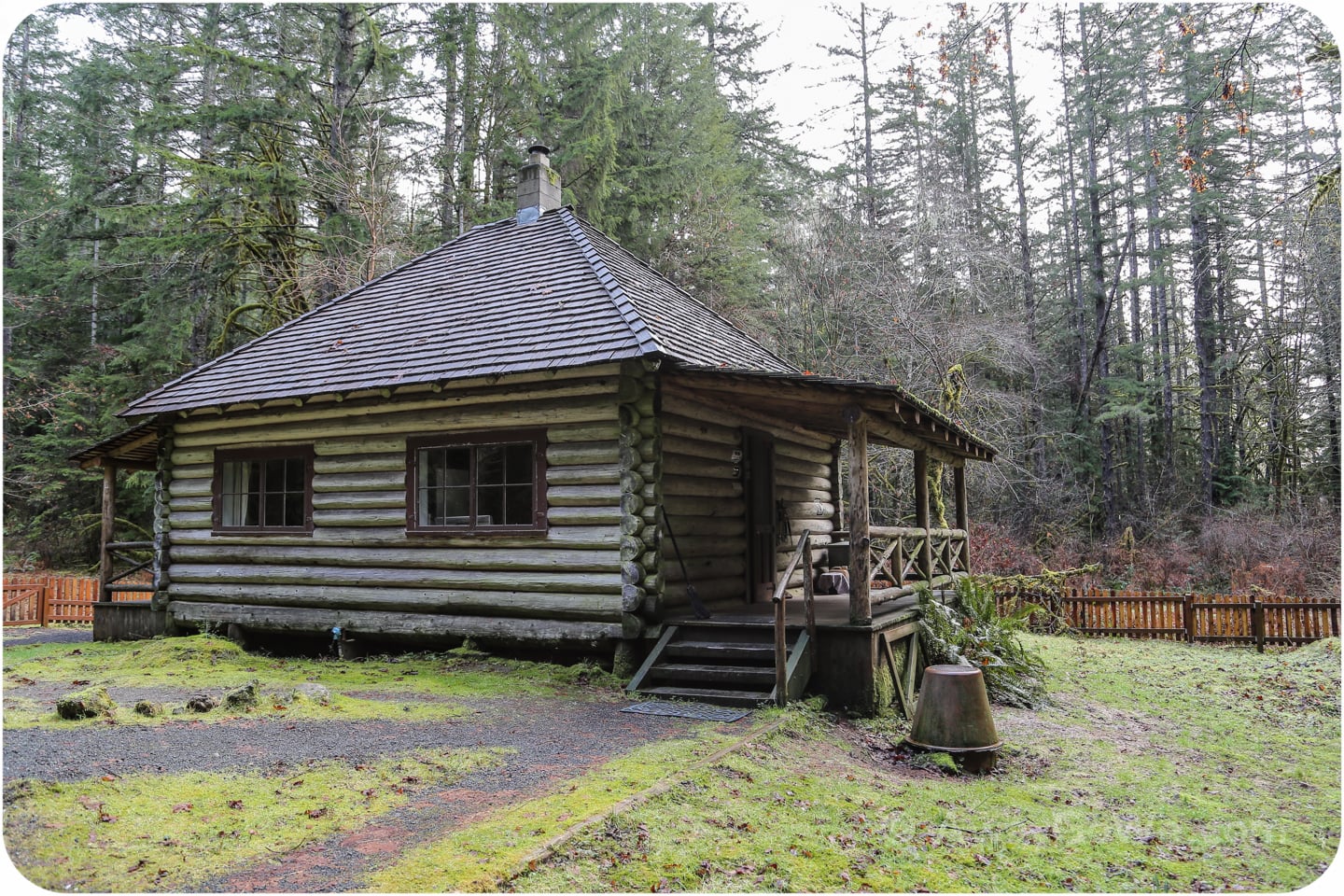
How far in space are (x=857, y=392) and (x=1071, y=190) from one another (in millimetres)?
24519

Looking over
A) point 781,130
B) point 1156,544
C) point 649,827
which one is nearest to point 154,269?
point 781,130

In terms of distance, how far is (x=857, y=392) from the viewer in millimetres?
7785

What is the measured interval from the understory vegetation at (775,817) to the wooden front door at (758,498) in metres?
3.37

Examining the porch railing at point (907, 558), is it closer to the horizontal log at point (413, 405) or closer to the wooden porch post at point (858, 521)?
the wooden porch post at point (858, 521)

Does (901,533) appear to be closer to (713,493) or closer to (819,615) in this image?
(819,615)

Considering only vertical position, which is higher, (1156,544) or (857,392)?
(857,392)

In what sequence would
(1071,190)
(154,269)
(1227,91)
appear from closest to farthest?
(1227,91), (154,269), (1071,190)

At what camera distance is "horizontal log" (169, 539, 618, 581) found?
29.8 ft

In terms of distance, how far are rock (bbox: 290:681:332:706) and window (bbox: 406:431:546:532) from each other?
2.50m

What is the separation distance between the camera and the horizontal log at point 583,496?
8.91 metres

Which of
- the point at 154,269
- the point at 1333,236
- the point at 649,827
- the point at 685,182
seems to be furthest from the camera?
the point at 154,269

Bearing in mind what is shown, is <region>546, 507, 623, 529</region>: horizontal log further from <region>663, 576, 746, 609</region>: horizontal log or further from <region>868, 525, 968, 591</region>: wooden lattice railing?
<region>868, 525, 968, 591</region>: wooden lattice railing

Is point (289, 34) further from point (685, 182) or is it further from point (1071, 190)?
point (1071, 190)

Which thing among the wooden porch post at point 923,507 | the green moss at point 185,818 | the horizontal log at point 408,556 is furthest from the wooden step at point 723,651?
the wooden porch post at point 923,507
